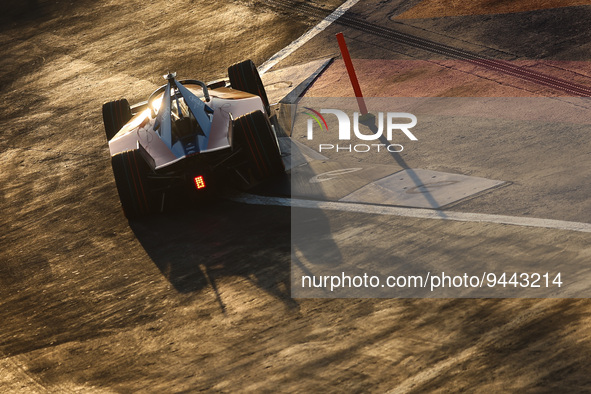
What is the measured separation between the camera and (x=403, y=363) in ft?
22.5

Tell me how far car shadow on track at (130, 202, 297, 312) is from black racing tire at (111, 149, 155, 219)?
7.3 inches

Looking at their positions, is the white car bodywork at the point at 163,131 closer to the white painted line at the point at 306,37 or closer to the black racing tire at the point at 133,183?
the black racing tire at the point at 133,183

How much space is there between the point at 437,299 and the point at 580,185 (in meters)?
2.97

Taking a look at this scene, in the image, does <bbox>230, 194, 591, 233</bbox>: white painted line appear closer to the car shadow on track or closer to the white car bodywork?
the car shadow on track

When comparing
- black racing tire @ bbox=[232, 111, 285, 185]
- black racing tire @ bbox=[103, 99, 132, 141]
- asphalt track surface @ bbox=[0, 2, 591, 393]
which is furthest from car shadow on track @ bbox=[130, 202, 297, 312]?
black racing tire @ bbox=[103, 99, 132, 141]

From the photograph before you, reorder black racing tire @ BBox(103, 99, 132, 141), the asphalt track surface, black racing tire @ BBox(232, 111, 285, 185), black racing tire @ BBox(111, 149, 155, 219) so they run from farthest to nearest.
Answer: black racing tire @ BBox(103, 99, 132, 141)
black racing tire @ BBox(232, 111, 285, 185)
black racing tire @ BBox(111, 149, 155, 219)
the asphalt track surface

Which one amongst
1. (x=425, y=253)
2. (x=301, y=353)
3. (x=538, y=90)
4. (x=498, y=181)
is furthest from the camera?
(x=538, y=90)

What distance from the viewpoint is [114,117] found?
43.4 ft

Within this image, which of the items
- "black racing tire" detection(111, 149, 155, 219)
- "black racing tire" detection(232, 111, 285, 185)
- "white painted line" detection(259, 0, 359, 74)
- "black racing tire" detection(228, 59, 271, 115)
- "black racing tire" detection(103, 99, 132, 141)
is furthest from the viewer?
"white painted line" detection(259, 0, 359, 74)

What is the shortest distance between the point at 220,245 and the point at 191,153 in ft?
5.04

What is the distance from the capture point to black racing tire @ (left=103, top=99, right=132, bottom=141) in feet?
43.3

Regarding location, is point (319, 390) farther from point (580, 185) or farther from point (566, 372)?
point (580, 185)

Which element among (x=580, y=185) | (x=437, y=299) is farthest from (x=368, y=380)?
(x=580, y=185)

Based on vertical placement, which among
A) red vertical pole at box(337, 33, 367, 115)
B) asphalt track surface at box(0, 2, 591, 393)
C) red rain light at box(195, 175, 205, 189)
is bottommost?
asphalt track surface at box(0, 2, 591, 393)
